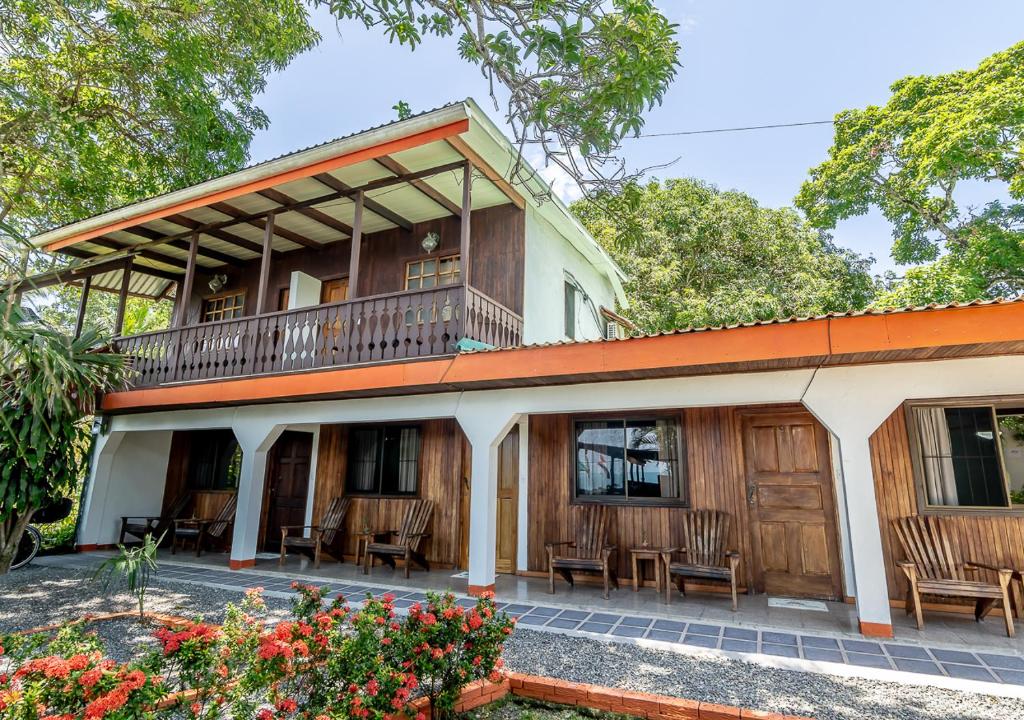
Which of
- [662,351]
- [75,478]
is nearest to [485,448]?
[662,351]

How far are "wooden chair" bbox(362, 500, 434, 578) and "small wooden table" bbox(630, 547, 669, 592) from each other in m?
2.89

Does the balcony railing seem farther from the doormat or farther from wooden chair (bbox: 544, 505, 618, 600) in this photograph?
the doormat

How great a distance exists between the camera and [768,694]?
3.38 m

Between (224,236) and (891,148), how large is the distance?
16.9 metres

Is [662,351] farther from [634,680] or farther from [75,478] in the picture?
[75,478]

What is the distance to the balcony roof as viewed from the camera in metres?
6.63

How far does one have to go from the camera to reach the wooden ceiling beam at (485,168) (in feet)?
22.1

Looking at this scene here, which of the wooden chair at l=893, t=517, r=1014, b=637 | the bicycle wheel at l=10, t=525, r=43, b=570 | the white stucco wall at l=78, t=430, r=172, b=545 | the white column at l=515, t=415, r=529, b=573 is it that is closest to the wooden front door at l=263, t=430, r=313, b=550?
the white stucco wall at l=78, t=430, r=172, b=545

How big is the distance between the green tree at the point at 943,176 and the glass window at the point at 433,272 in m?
10.9

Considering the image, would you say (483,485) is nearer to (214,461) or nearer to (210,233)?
(210,233)

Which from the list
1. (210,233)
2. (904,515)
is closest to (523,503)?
(904,515)

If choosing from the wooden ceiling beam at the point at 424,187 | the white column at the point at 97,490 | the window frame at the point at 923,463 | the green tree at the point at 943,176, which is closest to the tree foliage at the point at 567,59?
the wooden ceiling beam at the point at 424,187

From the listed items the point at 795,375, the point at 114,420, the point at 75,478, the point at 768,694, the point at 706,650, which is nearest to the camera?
the point at 768,694

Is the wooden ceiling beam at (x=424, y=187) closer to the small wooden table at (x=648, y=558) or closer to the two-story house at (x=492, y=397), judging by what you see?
the two-story house at (x=492, y=397)
